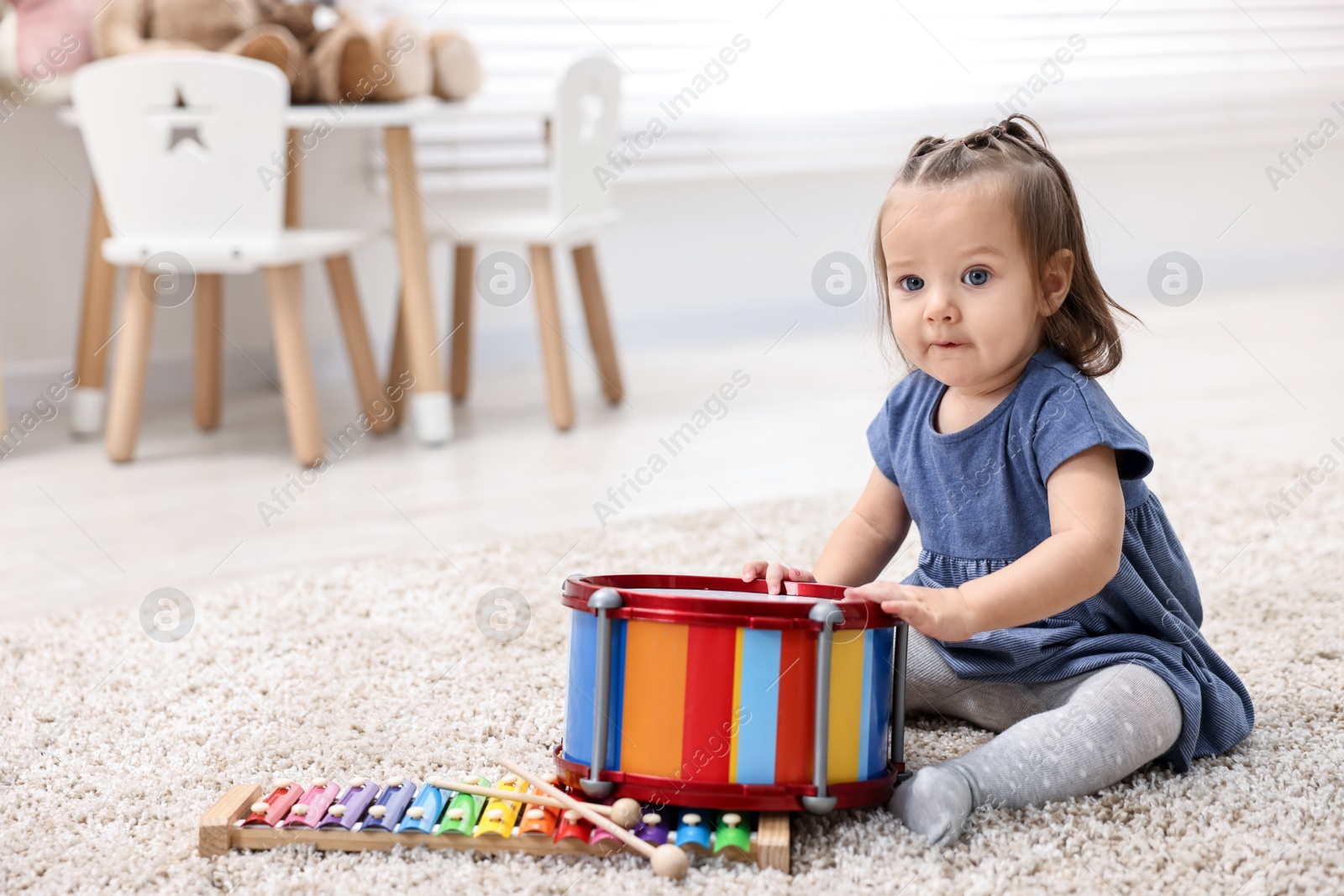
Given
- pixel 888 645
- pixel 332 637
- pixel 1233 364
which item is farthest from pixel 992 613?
pixel 1233 364

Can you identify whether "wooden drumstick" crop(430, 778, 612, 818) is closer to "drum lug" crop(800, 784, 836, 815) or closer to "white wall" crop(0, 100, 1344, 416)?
"drum lug" crop(800, 784, 836, 815)

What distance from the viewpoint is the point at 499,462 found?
1.84 metres

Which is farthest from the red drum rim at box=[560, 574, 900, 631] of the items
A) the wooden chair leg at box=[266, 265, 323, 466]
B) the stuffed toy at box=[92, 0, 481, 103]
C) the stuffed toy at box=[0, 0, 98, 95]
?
the stuffed toy at box=[0, 0, 98, 95]

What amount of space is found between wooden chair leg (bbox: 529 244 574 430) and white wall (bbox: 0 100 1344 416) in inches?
7.5

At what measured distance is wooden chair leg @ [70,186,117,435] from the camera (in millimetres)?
2023

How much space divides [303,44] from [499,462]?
765 millimetres

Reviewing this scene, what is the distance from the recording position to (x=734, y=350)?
2861 mm

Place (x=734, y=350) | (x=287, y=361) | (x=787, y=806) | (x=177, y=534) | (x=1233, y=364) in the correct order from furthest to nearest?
(x=734, y=350) → (x=1233, y=364) → (x=287, y=361) → (x=177, y=534) → (x=787, y=806)

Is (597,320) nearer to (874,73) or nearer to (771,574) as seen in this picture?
(874,73)

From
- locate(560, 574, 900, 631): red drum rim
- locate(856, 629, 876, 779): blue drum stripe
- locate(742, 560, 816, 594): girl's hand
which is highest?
locate(560, 574, 900, 631): red drum rim

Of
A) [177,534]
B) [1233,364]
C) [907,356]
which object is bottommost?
[177,534]

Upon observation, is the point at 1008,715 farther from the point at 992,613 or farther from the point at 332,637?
the point at 332,637

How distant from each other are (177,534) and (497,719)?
2.42 feet

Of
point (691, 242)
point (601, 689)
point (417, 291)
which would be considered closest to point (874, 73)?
point (691, 242)
